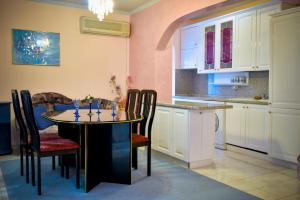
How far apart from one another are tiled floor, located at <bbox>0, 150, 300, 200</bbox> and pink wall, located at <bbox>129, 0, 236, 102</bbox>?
4.93 ft

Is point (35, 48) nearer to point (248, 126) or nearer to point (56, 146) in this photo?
point (56, 146)

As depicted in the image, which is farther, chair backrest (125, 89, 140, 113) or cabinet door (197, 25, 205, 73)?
cabinet door (197, 25, 205, 73)

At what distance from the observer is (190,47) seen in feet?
20.5

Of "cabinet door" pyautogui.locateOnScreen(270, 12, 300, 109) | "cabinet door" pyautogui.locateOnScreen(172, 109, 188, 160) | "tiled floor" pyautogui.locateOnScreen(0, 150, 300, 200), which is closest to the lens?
"tiled floor" pyautogui.locateOnScreen(0, 150, 300, 200)

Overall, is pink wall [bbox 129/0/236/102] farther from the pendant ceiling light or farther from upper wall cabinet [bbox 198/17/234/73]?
the pendant ceiling light

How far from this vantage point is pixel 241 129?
484cm

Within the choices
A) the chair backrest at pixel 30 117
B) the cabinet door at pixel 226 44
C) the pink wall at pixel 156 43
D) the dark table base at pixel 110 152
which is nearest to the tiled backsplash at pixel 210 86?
the cabinet door at pixel 226 44

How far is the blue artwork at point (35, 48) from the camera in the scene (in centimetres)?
502

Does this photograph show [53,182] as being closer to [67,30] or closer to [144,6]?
[67,30]

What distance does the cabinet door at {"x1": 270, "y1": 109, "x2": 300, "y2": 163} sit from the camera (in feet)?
12.6

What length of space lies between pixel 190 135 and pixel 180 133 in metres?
0.20

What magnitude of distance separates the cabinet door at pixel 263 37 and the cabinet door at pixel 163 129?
178 cm

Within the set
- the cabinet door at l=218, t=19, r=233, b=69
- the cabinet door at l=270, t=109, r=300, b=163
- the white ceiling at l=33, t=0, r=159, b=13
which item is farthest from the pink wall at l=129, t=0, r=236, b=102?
the cabinet door at l=270, t=109, r=300, b=163

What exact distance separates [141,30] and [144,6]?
0.46 meters
